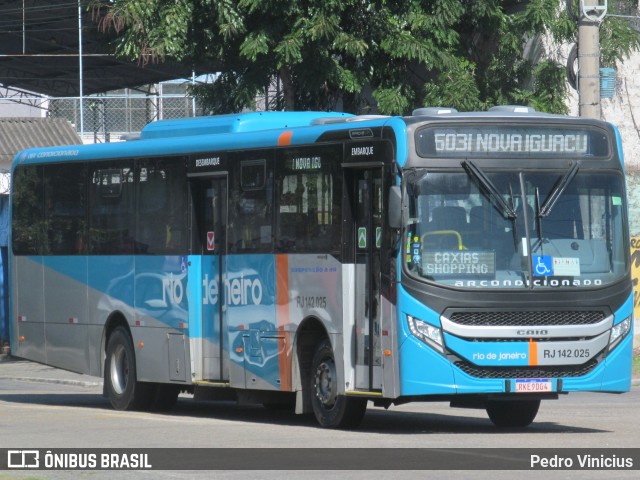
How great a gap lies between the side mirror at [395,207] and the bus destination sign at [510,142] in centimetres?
50

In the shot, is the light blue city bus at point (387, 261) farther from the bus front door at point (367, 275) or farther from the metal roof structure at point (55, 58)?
the metal roof structure at point (55, 58)

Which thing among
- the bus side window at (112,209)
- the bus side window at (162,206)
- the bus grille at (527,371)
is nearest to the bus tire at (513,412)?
the bus grille at (527,371)

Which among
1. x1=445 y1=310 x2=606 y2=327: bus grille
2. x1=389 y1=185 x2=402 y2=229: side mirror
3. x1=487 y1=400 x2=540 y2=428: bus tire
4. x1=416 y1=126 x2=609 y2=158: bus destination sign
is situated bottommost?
x1=487 y1=400 x2=540 y2=428: bus tire

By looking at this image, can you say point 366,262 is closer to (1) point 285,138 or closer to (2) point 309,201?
(2) point 309,201

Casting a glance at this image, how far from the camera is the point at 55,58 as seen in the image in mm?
46438

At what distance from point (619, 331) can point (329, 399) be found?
2903 mm

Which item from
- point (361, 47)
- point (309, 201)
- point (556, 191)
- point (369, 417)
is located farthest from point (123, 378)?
point (361, 47)

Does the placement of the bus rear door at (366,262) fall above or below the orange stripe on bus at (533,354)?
Answer: above

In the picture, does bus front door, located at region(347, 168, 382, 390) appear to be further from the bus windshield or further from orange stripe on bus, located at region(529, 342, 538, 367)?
orange stripe on bus, located at region(529, 342, 538, 367)

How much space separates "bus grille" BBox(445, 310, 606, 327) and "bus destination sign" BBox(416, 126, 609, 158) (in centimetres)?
150

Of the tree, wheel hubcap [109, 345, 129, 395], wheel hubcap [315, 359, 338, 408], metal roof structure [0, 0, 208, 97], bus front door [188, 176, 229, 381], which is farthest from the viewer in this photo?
metal roof structure [0, 0, 208, 97]

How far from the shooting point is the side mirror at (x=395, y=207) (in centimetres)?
1309

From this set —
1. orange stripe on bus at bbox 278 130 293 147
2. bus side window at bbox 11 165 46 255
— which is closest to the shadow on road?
bus side window at bbox 11 165 46 255

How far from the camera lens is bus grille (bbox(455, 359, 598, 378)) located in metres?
13.2
